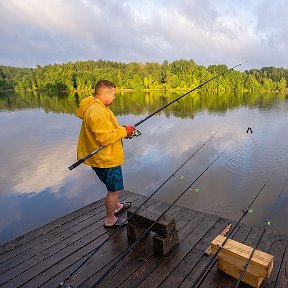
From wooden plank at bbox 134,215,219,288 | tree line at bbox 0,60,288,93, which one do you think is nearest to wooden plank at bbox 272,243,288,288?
wooden plank at bbox 134,215,219,288

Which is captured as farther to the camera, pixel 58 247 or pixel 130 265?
pixel 58 247

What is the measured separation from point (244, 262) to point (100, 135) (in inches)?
93.0

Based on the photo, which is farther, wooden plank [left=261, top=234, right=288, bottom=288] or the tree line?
the tree line

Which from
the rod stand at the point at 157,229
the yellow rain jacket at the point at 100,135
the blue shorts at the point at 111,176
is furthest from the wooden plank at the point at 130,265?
the yellow rain jacket at the point at 100,135

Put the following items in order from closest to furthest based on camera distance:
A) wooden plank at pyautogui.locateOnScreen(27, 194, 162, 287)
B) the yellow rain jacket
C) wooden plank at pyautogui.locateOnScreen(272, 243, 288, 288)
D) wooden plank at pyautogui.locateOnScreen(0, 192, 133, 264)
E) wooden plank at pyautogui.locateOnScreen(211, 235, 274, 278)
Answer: wooden plank at pyautogui.locateOnScreen(211, 235, 274, 278) → wooden plank at pyautogui.locateOnScreen(272, 243, 288, 288) → wooden plank at pyautogui.locateOnScreen(27, 194, 162, 287) → the yellow rain jacket → wooden plank at pyautogui.locateOnScreen(0, 192, 133, 264)

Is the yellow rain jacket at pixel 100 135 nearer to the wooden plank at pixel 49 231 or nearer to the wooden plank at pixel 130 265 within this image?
the wooden plank at pixel 130 265

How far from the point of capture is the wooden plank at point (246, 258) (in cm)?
296

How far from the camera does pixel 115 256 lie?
12.4 feet

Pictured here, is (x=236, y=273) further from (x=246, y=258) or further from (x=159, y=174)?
(x=159, y=174)

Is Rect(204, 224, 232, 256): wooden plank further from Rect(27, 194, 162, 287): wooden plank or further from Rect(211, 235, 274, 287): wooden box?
Rect(27, 194, 162, 287): wooden plank

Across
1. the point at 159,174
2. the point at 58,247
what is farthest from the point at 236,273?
the point at 159,174

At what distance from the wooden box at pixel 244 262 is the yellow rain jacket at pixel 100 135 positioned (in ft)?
6.04

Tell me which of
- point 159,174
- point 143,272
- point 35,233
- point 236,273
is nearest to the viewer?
point 236,273

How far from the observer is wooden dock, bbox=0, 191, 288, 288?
130 inches
